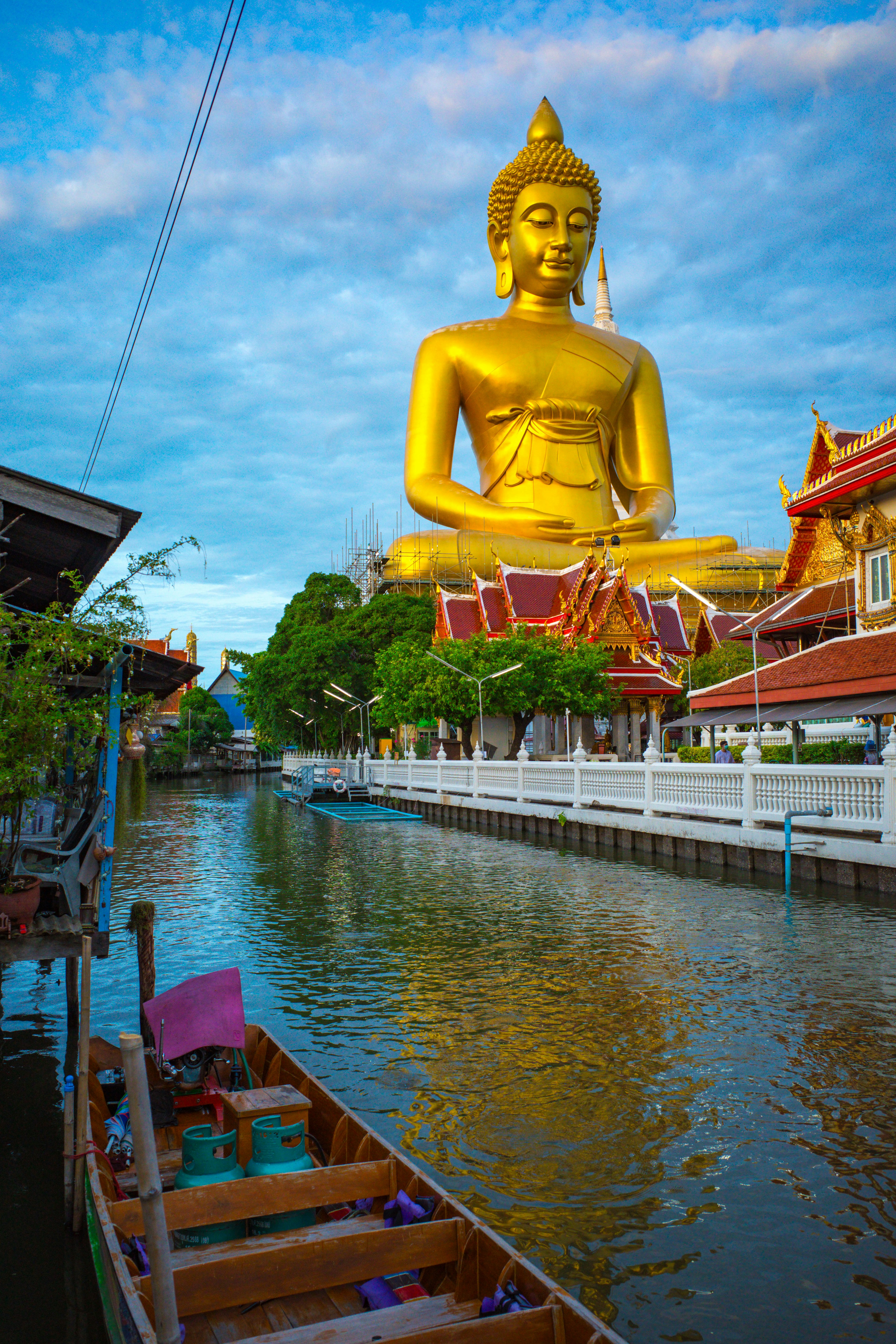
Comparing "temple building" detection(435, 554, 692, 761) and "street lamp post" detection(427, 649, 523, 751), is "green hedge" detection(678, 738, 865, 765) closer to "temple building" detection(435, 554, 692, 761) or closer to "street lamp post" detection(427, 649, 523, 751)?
"street lamp post" detection(427, 649, 523, 751)

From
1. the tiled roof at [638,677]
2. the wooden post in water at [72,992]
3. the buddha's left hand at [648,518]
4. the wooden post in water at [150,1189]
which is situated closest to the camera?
the wooden post in water at [150,1189]

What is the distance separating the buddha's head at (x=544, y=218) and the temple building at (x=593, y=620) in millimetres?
12538

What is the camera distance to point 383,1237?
448 cm

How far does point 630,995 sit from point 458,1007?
5.54 ft

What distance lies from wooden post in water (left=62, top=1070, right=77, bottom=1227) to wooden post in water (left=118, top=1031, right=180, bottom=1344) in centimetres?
263

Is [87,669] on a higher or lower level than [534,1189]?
higher

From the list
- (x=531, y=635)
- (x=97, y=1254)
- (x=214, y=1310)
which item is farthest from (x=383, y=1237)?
(x=531, y=635)

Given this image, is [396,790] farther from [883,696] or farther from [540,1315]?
[540,1315]

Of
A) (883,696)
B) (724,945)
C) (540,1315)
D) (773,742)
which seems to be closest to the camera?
(540,1315)

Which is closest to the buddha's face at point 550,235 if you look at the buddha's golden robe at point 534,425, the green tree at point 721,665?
the buddha's golden robe at point 534,425

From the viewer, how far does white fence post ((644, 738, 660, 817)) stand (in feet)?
71.2

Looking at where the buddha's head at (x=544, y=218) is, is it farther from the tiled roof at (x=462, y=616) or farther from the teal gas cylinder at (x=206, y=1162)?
the teal gas cylinder at (x=206, y=1162)

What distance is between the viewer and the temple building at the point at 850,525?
22.4m

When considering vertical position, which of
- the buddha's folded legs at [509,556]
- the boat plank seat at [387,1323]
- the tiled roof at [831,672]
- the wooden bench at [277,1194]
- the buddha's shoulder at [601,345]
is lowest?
the boat plank seat at [387,1323]
